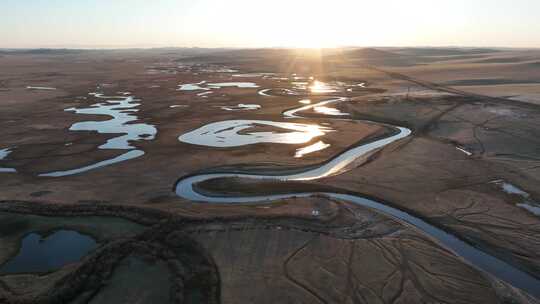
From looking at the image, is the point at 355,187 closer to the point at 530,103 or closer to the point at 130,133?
the point at 130,133

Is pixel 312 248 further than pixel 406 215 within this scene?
No

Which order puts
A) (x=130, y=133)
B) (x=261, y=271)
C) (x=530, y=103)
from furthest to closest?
(x=530, y=103)
(x=130, y=133)
(x=261, y=271)

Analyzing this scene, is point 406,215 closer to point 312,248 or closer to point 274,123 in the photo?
point 312,248

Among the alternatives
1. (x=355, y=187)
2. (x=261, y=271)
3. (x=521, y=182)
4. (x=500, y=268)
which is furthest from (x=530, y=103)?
(x=261, y=271)

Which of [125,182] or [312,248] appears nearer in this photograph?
[312,248]

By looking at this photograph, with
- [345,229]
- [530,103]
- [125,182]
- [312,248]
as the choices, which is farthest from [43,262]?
[530,103]

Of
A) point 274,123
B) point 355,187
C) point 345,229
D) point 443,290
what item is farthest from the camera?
point 274,123
